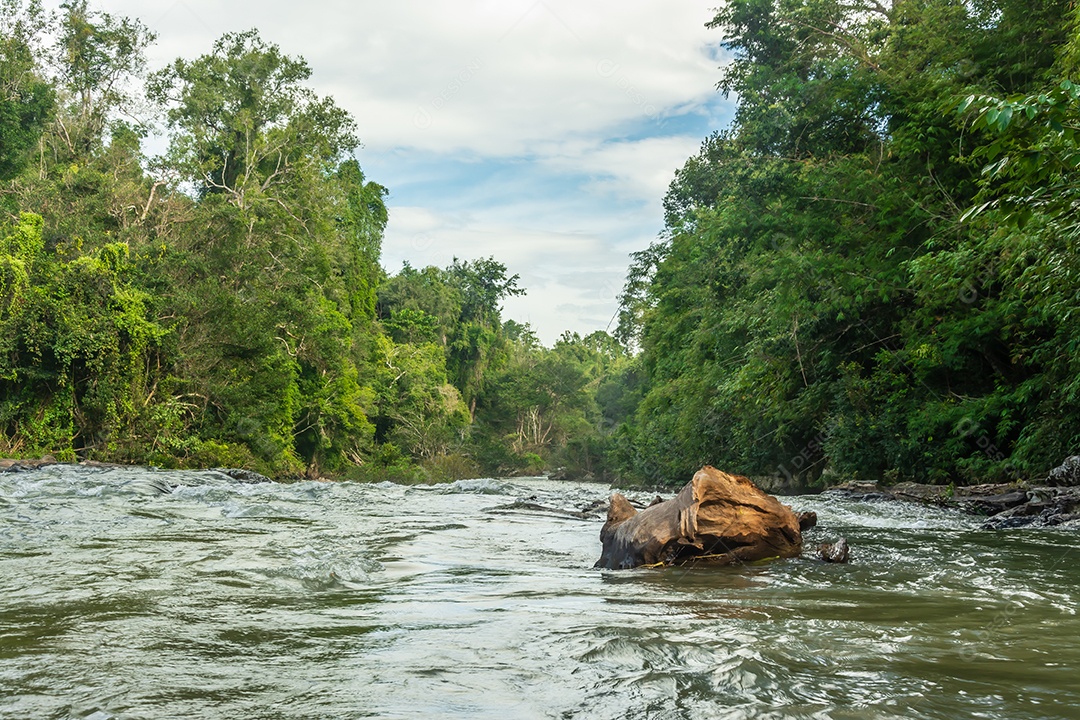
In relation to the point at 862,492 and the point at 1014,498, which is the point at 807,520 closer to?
the point at 1014,498

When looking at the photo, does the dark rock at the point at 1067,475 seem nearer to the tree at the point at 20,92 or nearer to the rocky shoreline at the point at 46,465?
the rocky shoreline at the point at 46,465

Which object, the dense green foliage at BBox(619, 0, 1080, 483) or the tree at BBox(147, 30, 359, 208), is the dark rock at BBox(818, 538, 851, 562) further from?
the tree at BBox(147, 30, 359, 208)

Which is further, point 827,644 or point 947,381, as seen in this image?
point 947,381

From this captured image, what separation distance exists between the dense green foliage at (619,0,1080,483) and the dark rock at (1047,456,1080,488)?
124 centimetres

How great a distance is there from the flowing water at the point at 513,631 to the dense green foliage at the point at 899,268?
5.41m

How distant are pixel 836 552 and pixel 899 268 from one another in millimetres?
10761

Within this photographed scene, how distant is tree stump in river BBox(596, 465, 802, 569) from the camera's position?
6.30 metres

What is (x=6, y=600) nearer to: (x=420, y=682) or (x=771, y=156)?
(x=420, y=682)

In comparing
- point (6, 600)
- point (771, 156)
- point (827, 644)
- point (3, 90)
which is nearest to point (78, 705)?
point (6, 600)

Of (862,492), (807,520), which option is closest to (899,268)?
(862,492)

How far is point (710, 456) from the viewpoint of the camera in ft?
90.0

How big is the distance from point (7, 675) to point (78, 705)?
50 cm

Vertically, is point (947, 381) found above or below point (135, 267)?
below

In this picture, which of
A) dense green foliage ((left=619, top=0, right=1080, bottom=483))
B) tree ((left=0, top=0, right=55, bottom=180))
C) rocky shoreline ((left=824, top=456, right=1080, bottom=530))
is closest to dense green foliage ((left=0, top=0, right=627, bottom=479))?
tree ((left=0, top=0, right=55, bottom=180))
